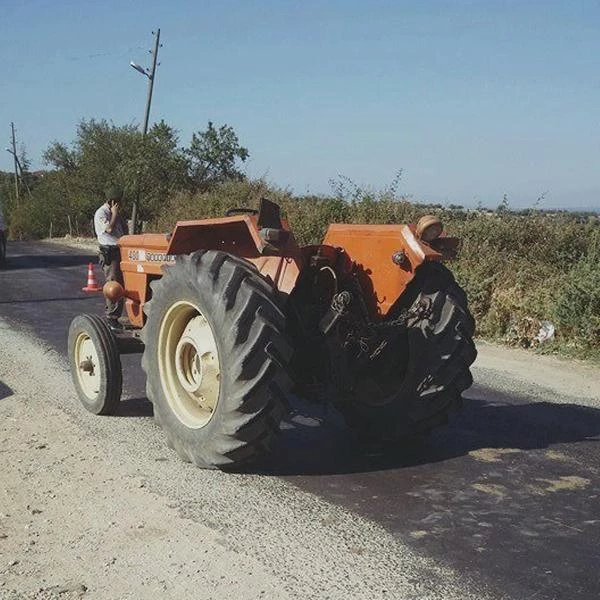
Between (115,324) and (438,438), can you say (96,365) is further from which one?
(438,438)

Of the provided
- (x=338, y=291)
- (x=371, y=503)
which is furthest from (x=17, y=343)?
(x=371, y=503)

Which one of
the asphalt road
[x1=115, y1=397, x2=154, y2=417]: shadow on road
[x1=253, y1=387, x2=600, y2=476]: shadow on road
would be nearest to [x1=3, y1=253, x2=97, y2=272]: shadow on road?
the asphalt road

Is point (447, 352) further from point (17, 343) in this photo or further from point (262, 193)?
point (262, 193)

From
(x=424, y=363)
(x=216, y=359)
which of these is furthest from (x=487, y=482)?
(x=216, y=359)

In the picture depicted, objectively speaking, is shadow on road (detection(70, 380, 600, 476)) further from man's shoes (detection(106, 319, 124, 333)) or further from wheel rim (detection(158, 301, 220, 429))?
man's shoes (detection(106, 319, 124, 333))

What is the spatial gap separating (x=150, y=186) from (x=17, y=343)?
22385mm

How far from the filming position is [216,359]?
4.79 metres

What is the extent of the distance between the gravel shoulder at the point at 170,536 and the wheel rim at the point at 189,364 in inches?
14.7

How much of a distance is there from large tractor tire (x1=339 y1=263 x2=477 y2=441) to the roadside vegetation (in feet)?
15.5

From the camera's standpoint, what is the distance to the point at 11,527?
13.2 ft

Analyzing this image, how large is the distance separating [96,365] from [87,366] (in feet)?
0.33

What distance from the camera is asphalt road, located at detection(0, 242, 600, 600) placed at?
3637 millimetres

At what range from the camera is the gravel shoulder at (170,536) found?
133 inches

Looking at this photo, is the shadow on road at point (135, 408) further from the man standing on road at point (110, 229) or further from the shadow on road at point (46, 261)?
the shadow on road at point (46, 261)
